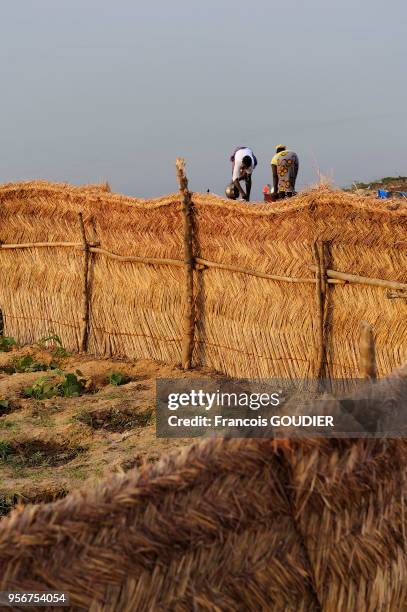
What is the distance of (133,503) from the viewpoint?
1.83 meters

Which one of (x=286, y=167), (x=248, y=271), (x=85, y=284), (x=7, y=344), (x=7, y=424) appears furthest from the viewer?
(x=286, y=167)

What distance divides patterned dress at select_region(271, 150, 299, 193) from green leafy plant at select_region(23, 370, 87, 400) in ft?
16.5

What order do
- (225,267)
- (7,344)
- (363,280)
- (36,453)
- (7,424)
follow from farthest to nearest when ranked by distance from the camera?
(7,344)
(225,267)
(7,424)
(363,280)
(36,453)

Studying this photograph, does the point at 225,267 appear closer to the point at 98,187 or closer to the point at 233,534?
the point at 98,187

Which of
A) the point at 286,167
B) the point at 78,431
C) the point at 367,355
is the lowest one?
the point at 78,431

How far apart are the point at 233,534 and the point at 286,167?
1007cm

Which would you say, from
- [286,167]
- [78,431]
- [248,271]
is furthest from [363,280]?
[286,167]

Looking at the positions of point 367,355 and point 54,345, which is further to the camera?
point 54,345

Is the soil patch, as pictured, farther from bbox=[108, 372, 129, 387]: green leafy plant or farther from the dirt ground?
bbox=[108, 372, 129, 387]: green leafy plant

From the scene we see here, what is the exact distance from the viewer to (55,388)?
8.05m

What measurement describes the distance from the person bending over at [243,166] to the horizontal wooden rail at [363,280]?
5009 mm

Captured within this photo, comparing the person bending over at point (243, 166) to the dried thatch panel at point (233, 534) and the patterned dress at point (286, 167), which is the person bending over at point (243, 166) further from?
the dried thatch panel at point (233, 534)

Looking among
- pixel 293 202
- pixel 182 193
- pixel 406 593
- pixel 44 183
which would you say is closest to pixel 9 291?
pixel 44 183

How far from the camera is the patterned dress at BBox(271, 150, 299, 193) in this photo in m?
11.6
